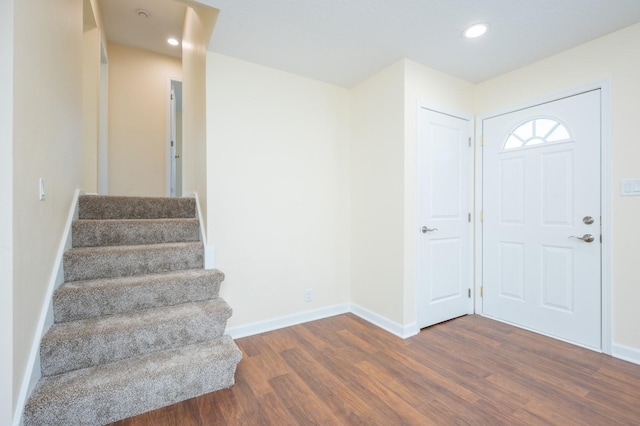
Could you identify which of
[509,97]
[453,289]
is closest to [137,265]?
[453,289]

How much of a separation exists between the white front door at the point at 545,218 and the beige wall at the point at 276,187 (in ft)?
4.88

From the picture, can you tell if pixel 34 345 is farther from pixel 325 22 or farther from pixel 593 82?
pixel 593 82

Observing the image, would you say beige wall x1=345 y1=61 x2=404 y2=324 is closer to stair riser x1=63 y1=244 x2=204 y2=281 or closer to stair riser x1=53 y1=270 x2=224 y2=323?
stair riser x1=53 y1=270 x2=224 y2=323

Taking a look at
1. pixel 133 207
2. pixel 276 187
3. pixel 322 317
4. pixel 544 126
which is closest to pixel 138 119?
pixel 133 207

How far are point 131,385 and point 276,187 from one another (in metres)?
1.80

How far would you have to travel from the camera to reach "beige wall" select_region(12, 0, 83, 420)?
1.29 meters

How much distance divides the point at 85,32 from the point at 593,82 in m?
4.85

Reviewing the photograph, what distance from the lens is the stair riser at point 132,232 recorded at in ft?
7.25

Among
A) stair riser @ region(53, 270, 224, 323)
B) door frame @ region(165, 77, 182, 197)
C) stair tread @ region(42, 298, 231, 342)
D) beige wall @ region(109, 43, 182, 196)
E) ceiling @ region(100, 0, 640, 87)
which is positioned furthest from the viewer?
door frame @ region(165, 77, 182, 197)

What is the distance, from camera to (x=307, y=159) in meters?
2.97

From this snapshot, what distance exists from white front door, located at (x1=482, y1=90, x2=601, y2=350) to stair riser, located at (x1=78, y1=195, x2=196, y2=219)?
305cm

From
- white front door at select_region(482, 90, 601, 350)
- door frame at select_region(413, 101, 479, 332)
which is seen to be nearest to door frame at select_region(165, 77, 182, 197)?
door frame at select_region(413, 101, 479, 332)

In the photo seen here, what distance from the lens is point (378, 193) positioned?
2.85 m
